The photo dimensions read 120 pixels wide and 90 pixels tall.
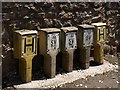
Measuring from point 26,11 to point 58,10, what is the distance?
2.56 ft

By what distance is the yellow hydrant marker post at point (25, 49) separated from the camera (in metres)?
5.34

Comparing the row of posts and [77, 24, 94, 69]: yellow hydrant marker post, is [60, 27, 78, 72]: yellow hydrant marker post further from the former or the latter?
[77, 24, 94, 69]: yellow hydrant marker post

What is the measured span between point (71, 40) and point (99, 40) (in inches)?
31.3

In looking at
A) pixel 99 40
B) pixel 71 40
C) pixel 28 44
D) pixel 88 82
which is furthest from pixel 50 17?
pixel 88 82

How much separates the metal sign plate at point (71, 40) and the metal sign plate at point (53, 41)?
0.83 feet

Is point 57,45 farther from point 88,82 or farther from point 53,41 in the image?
point 88,82

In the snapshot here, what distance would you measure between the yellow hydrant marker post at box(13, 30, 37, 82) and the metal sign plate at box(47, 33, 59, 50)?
0.26 meters

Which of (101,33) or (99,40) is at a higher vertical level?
(101,33)

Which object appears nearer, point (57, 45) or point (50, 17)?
point (57, 45)

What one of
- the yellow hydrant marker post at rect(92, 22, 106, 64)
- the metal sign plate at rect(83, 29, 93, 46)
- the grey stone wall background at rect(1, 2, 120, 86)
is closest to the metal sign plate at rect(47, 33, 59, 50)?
the grey stone wall background at rect(1, 2, 120, 86)

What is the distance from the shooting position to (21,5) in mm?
5641

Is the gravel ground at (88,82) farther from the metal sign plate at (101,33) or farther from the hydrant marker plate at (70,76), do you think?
the metal sign plate at (101,33)

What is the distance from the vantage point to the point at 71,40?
5.99m

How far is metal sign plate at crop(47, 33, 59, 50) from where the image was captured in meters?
5.61
